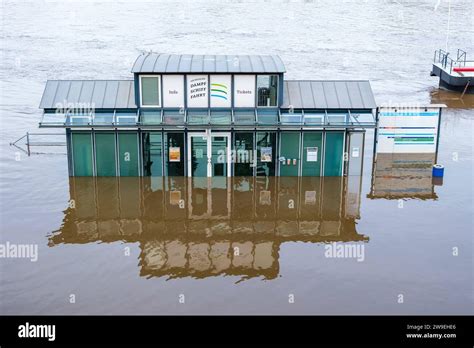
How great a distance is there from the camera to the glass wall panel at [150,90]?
82.4ft

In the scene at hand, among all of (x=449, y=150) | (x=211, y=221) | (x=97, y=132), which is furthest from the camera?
(x=449, y=150)

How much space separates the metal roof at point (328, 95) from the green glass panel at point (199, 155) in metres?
Answer: 3.59

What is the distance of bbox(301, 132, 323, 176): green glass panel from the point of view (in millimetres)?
25734

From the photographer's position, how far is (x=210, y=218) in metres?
22.7

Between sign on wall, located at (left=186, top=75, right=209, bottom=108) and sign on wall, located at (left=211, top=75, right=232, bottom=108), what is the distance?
284 mm

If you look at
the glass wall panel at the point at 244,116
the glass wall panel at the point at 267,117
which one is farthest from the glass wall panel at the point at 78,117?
the glass wall panel at the point at 267,117

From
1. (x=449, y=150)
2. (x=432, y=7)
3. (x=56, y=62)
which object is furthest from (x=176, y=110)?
(x=432, y=7)

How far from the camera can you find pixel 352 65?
52.3 meters

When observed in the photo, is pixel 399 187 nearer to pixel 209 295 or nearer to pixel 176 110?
pixel 176 110

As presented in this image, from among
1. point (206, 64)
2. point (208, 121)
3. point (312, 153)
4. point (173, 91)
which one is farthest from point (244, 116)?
point (312, 153)

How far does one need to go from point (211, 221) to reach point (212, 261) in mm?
3167

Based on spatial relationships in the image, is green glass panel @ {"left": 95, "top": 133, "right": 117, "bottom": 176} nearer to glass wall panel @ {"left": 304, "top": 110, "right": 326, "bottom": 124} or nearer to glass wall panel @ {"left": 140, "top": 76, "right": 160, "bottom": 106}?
glass wall panel @ {"left": 140, "top": 76, "right": 160, "bottom": 106}

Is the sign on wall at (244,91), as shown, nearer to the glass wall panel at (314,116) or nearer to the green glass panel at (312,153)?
the glass wall panel at (314,116)

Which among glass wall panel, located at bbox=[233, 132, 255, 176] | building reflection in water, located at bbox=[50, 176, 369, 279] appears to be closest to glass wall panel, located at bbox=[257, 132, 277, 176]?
glass wall panel, located at bbox=[233, 132, 255, 176]
